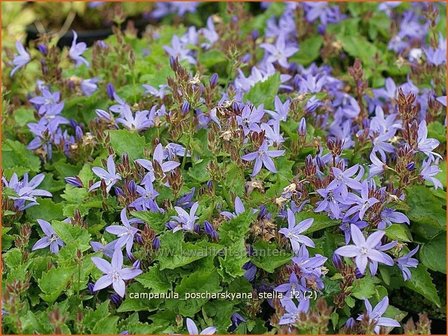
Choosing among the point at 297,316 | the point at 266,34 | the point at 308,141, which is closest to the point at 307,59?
the point at 266,34

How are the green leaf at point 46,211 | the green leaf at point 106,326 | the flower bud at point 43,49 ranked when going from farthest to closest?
the flower bud at point 43,49 → the green leaf at point 46,211 → the green leaf at point 106,326

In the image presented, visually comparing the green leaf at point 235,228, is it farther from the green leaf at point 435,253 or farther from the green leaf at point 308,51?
the green leaf at point 308,51

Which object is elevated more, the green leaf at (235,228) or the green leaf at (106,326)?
the green leaf at (235,228)

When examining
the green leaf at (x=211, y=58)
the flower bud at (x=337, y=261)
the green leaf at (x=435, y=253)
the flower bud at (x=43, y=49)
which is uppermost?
the flower bud at (x=43, y=49)

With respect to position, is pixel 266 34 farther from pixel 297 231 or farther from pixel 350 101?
pixel 297 231

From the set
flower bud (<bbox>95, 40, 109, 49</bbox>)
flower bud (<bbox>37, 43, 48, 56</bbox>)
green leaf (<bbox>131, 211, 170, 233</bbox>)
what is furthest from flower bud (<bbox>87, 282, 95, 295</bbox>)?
flower bud (<bbox>95, 40, 109, 49</bbox>)

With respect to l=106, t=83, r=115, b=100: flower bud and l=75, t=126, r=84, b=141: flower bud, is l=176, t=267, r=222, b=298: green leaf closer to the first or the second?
l=75, t=126, r=84, b=141: flower bud

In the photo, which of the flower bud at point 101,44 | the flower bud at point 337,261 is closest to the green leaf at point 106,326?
the flower bud at point 337,261
